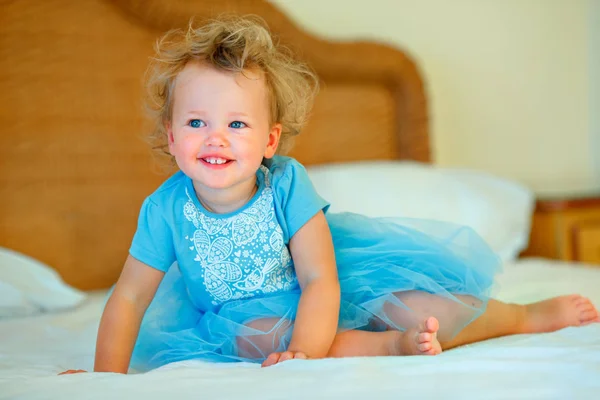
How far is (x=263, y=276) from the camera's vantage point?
1062mm

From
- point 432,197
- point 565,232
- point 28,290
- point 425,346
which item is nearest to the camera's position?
point 425,346

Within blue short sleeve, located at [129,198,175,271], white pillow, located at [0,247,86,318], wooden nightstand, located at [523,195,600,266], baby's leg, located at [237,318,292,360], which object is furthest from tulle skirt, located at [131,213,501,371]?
wooden nightstand, located at [523,195,600,266]

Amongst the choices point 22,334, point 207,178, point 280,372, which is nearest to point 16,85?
point 22,334

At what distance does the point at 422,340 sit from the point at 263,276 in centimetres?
28

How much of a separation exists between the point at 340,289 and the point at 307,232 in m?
0.10

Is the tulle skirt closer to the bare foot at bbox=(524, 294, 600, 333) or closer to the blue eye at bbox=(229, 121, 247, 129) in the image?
the bare foot at bbox=(524, 294, 600, 333)

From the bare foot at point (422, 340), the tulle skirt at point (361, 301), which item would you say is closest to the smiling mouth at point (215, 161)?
the tulle skirt at point (361, 301)

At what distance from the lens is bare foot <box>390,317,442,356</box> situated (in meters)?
0.89

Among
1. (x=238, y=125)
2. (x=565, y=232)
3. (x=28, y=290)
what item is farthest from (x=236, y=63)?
(x=565, y=232)

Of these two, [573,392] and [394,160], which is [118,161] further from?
[573,392]

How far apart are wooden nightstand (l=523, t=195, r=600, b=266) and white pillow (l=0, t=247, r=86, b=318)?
1.45 m

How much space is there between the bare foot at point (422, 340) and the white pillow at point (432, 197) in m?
0.80

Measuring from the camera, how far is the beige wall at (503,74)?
2404 millimetres

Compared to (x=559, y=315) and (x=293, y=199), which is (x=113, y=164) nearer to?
(x=293, y=199)
